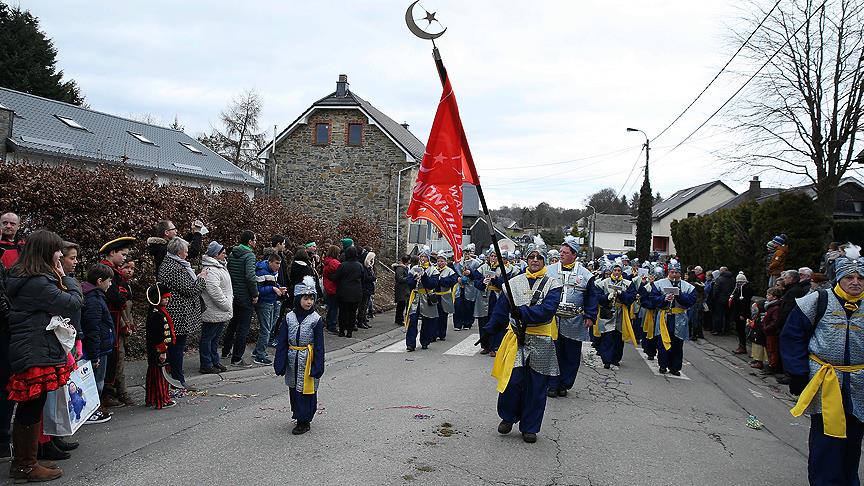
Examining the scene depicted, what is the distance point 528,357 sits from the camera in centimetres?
639

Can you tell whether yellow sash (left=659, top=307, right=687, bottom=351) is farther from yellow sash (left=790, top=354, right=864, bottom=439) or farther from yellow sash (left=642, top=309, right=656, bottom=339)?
yellow sash (left=790, top=354, right=864, bottom=439)

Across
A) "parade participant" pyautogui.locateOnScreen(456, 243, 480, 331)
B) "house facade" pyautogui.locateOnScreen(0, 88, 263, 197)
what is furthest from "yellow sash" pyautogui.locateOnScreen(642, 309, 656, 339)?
"house facade" pyautogui.locateOnScreen(0, 88, 263, 197)

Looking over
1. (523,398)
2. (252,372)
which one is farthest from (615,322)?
(252,372)

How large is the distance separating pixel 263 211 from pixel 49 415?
9.73 meters

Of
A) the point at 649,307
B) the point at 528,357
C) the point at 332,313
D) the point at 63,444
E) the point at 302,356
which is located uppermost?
the point at 649,307

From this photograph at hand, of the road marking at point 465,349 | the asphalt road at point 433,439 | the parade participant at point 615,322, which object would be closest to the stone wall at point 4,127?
the asphalt road at point 433,439

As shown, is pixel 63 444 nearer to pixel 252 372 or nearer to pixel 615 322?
pixel 252 372

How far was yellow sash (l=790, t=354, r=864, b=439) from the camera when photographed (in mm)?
5016

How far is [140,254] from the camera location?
419 inches

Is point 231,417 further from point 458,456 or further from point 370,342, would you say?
point 370,342

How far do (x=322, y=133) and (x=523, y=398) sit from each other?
2725 centimetres

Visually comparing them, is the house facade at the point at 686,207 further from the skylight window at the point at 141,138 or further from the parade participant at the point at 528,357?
the parade participant at the point at 528,357

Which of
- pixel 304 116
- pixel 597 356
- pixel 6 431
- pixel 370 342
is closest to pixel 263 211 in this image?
pixel 370 342

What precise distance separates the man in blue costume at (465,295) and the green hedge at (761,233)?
25.2 ft
